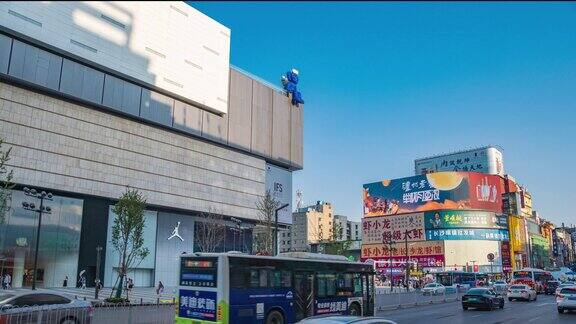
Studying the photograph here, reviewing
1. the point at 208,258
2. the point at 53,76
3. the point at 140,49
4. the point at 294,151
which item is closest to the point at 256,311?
the point at 208,258

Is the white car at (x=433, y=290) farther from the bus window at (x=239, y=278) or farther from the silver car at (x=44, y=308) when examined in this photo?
the silver car at (x=44, y=308)

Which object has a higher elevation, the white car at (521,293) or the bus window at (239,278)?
the bus window at (239,278)

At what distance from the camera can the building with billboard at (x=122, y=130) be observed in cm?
4556

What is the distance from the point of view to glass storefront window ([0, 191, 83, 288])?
145 ft

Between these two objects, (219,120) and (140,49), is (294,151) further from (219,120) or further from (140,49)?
(140,49)

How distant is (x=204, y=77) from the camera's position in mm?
63250

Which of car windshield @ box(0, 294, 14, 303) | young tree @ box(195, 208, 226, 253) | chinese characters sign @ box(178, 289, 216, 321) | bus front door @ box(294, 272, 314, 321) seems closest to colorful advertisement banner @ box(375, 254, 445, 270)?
young tree @ box(195, 208, 226, 253)

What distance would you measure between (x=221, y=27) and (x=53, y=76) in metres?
26.4

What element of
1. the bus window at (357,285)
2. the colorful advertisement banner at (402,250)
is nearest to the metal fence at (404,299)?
the bus window at (357,285)

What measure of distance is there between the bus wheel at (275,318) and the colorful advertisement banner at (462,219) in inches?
3891

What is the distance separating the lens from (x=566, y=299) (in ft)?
85.0

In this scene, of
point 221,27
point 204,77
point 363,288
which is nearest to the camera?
point 363,288

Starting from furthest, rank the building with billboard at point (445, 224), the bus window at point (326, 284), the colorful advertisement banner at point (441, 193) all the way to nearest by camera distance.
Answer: the colorful advertisement banner at point (441, 193) → the building with billboard at point (445, 224) → the bus window at point (326, 284)

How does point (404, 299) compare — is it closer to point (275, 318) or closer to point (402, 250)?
point (275, 318)
